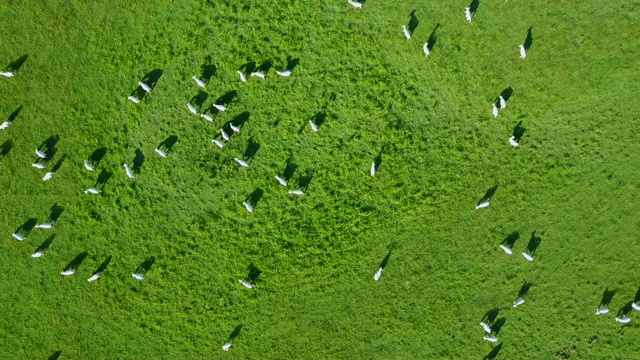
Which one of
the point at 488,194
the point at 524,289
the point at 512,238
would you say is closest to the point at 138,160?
the point at 488,194

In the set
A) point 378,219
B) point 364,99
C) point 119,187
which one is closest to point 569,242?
point 378,219

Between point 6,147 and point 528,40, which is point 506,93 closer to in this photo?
point 528,40

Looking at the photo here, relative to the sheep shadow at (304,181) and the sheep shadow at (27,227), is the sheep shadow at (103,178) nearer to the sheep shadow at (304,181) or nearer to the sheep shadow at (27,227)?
the sheep shadow at (27,227)

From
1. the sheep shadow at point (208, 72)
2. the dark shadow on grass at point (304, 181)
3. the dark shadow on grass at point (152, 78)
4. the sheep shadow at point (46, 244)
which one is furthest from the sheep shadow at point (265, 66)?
the sheep shadow at point (46, 244)

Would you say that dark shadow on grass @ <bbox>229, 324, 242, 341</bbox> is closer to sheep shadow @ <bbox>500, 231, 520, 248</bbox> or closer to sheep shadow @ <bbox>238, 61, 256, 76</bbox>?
sheep shadow @ <bbox>238, 61, 256, 76</bbox>

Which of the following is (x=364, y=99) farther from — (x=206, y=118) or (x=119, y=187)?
(x=119, y=187)
